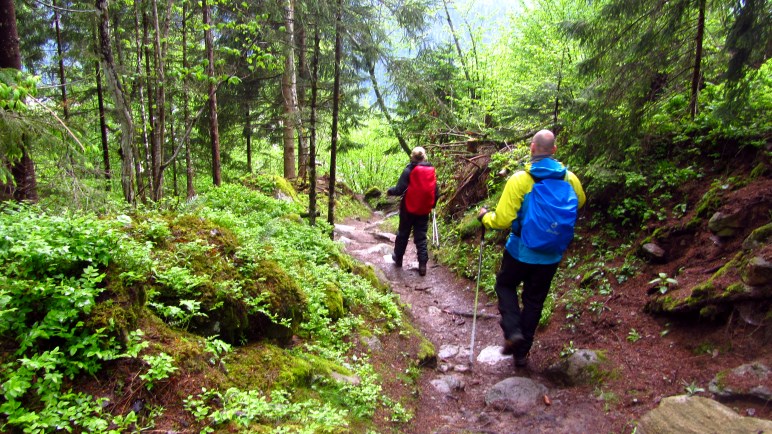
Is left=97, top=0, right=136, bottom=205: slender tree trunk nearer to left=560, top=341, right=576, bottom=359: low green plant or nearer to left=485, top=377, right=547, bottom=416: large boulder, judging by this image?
left=485, top=377, right=547, bottom=416: large boulder

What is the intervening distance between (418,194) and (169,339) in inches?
242

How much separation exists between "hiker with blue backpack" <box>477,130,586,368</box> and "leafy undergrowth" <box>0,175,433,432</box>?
5.02 feet

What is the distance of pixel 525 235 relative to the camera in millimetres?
4980

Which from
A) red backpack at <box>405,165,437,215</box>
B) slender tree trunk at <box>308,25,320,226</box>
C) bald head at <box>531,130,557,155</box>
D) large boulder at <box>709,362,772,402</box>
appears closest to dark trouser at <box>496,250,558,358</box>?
bald head at <box>531,130,557,155</box>

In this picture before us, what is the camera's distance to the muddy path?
13.8 ft

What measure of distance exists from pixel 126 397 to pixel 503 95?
12.0m

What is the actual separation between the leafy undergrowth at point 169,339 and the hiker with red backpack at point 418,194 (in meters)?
3.94

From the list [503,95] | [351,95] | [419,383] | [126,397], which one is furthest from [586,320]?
[351,95]

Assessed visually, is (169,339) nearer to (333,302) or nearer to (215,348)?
(215,348)

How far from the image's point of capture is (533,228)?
4875 millimetres

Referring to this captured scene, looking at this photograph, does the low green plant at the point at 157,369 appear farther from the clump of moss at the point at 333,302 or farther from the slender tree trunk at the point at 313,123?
the slender tree trunk at the point at 313,123

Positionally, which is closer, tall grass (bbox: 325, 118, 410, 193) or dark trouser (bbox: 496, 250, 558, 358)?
dark trouser (bbox: 496, 250, 558, 358)

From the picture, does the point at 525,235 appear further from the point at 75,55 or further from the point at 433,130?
the point at 75,55

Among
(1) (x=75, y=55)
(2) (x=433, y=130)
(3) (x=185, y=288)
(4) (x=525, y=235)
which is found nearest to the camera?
(3) (x=185, y=288)
